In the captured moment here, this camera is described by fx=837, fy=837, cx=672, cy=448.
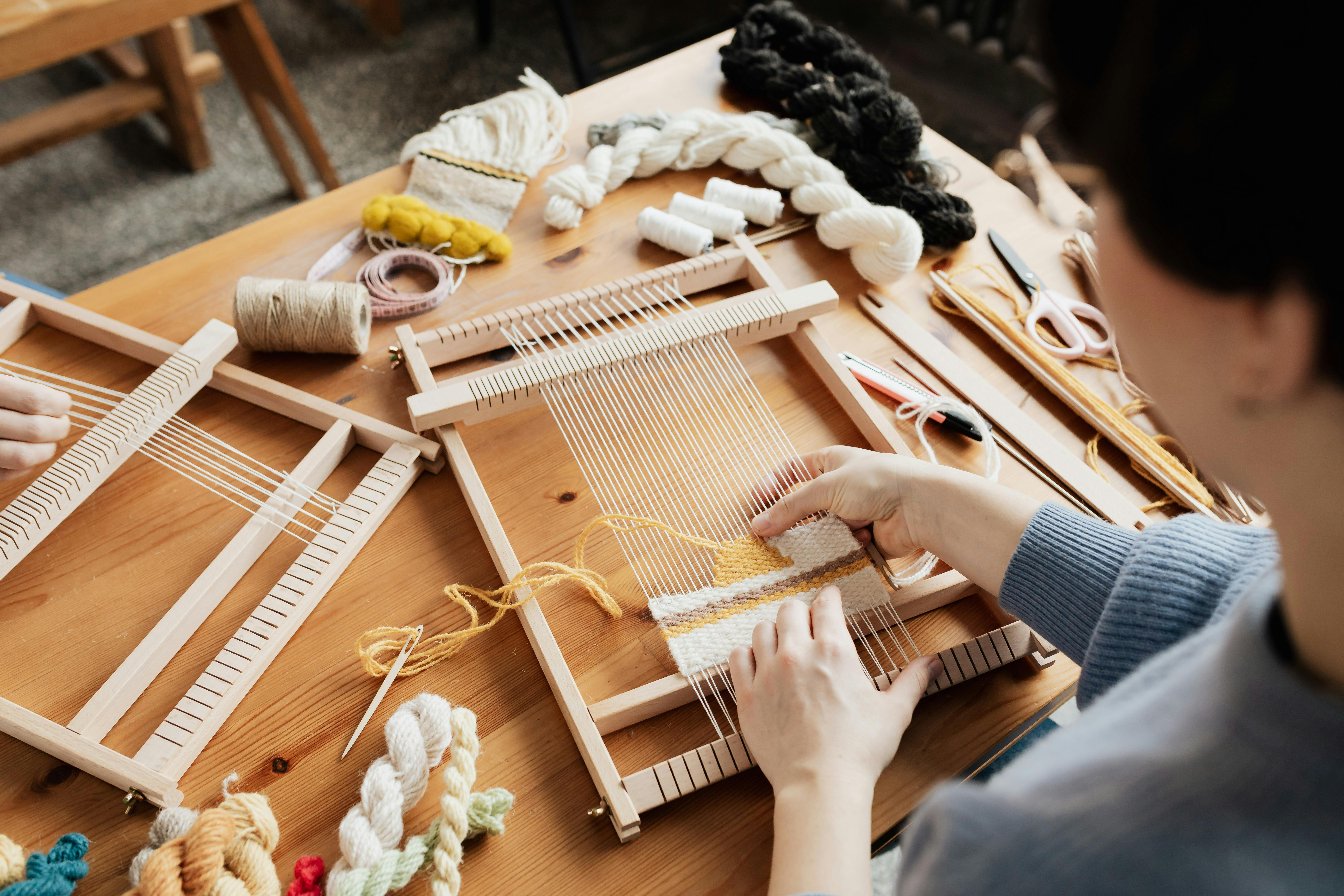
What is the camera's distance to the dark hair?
336 mm

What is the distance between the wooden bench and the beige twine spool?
4.61 ft

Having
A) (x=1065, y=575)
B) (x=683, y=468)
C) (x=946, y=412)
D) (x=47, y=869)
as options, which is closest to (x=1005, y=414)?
(x=946, y=412)

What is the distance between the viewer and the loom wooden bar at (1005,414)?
3.58 feet

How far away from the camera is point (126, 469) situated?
1.12 m

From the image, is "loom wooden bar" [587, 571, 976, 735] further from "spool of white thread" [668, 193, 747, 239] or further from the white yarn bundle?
the white yarn bundle

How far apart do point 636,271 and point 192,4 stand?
1.64 meters

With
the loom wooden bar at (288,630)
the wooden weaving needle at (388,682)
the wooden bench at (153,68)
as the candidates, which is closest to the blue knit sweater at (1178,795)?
the wooden weaving needle at (388,682)

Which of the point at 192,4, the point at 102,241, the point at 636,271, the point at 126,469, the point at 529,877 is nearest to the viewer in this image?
the point at 529,877

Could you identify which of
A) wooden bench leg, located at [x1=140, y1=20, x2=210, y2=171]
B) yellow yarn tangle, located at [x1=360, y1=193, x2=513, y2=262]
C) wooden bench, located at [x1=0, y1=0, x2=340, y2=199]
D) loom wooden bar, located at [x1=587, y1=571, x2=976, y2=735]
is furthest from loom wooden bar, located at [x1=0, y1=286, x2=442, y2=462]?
wooden bench leg, located at [x1=140, y1=20, x2=210, y2=171]

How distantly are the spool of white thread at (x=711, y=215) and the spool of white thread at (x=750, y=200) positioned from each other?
0.6 inches

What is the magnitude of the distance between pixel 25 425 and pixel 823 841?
101 centimetres

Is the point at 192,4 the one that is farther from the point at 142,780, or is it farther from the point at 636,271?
the point at 142,780

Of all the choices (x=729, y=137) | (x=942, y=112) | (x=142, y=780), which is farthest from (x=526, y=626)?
(x=942, y=112)

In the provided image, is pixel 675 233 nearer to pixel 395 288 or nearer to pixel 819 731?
pixel 395 288
